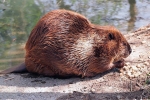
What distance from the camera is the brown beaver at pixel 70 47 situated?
136 inches

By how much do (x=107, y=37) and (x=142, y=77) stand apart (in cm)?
61

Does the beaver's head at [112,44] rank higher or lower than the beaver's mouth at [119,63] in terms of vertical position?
higher

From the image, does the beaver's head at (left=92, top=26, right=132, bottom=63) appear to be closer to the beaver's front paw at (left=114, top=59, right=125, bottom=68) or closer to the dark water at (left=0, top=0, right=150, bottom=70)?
the beaver's front paw at (left=114, top=59, right=125, bottom=68)

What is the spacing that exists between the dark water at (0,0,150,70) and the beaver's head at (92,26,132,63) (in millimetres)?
1737

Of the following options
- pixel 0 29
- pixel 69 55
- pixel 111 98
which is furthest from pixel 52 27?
pixel 0 29

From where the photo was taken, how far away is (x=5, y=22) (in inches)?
258

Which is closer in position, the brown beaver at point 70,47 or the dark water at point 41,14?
the brown beaver at point 70,47

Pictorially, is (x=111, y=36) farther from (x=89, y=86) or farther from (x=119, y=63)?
(x=89, y=86)

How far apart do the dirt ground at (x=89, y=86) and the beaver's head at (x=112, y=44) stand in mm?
154

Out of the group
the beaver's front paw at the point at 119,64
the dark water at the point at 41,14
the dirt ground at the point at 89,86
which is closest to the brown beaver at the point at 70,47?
the beaver's front paw at the point at 119,64

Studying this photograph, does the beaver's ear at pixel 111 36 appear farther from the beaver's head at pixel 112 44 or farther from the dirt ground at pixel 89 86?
the dirt ground at pixel 89 86

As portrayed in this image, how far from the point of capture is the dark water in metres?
5.45

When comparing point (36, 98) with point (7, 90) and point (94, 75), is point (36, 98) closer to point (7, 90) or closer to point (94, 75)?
point (7, 90)

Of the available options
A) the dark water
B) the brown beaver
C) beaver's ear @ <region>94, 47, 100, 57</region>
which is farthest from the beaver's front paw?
the dark water
